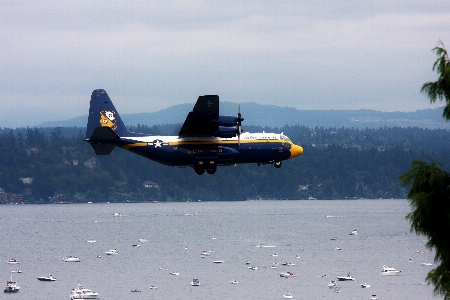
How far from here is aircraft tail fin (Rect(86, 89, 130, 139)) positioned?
192 ft

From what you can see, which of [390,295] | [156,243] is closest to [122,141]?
[390,295]

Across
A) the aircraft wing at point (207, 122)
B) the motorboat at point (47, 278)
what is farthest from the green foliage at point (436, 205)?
the motorboat at point (47, 278)

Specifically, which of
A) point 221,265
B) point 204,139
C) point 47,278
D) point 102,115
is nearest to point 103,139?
point 102,115

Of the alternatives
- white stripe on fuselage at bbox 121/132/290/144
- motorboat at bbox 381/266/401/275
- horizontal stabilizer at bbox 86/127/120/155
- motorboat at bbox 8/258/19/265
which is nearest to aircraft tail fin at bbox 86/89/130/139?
white stripe on fuselage at bbox 121/132/290/144

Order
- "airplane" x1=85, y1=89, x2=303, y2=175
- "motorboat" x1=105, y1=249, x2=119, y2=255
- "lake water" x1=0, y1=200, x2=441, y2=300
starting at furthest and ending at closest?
"motorboat" x1=105, y1=249, x2=119, y2=255 < "lake water" x1=0, y1=200, x2=441, y2=300 < "airplane" x1=85, y1=89, x2=303, y2=175

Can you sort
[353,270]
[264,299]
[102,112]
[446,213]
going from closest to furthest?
[446,213] → [102,112] → [264,299] → [353,270]

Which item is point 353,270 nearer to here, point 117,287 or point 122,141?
point 117,287

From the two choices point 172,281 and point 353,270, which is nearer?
point 172,281

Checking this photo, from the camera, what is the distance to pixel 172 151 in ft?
176

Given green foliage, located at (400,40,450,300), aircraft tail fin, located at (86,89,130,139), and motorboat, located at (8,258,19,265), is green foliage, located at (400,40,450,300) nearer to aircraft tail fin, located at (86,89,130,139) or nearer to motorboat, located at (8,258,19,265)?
aircraft tail fin, located at (86,89,130,139)

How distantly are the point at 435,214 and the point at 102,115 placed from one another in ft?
130

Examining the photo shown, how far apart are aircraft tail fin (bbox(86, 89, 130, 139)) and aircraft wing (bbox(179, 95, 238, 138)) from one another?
6.71m

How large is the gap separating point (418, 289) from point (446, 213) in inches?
3820

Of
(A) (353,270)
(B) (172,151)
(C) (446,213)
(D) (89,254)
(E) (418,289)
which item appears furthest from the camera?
(D) (89,254)
